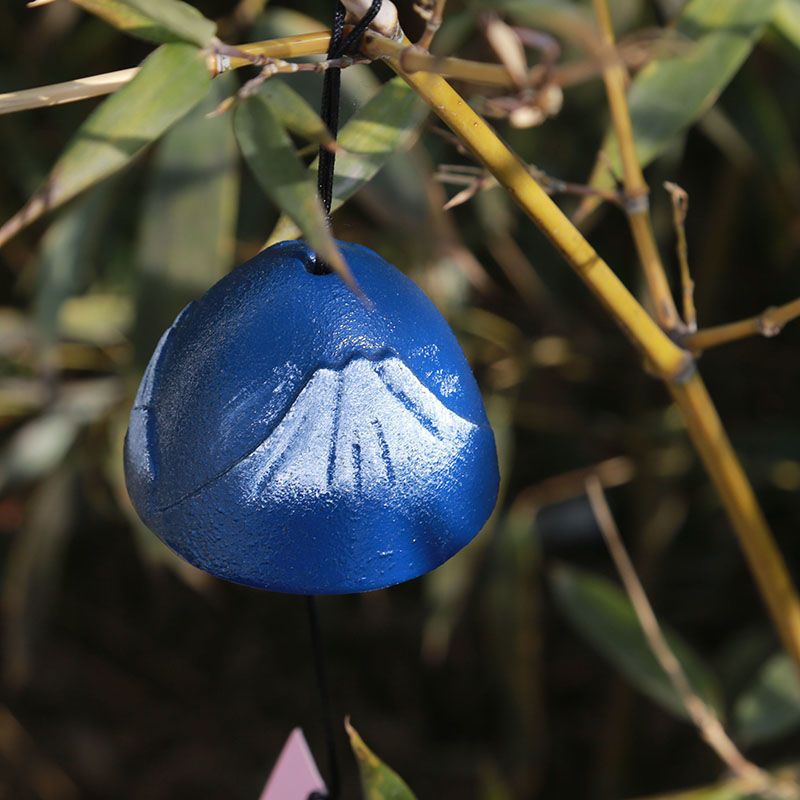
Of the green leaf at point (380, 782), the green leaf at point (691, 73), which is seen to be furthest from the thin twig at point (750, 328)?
the green leaf at point (380, 782)

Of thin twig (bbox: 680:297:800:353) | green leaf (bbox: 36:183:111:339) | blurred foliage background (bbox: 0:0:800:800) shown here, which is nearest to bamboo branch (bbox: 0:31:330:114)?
thin twig (bbox: 680:297:800:353)

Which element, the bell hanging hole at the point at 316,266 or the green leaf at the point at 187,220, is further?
the green leaf at the point at 187,220

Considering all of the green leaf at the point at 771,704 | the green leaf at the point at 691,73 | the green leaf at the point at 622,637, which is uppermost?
the green leaf at the point at 691,73

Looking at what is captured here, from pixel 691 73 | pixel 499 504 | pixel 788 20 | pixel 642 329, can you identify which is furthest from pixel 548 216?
pixel 499 504

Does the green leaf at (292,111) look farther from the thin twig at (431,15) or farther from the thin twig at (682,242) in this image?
the thin twig at (682,242)

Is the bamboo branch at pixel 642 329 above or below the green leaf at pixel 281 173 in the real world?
below

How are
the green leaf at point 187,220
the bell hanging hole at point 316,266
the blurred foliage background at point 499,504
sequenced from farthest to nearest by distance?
the blurred foliage background at point 499,504, the green leaf at point 187,220, the bell hanging hole at point 316,266

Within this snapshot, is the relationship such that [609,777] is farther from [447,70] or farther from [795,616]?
[447,70]

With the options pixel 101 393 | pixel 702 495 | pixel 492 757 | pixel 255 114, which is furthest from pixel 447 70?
pixel 492 757
